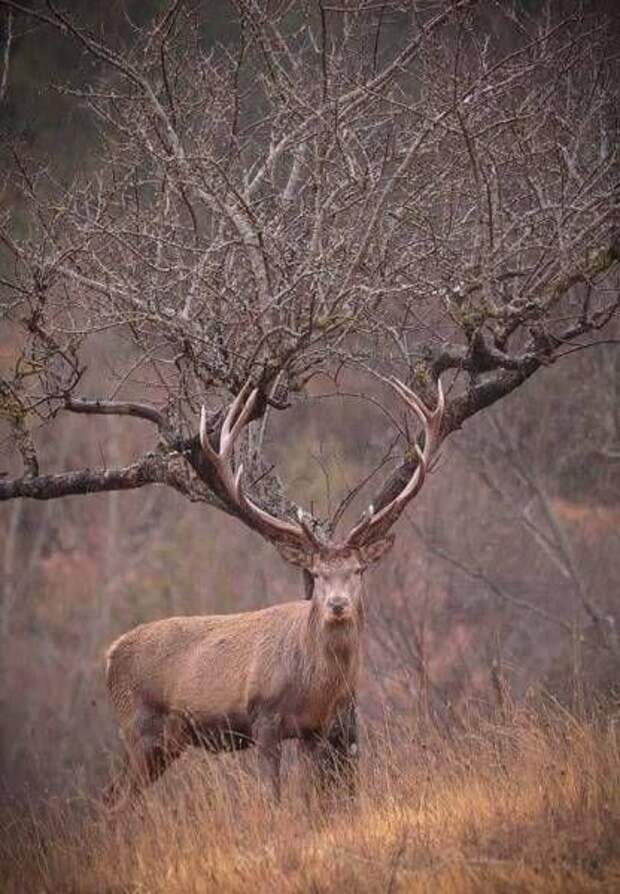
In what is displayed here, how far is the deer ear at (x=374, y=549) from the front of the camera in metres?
10.3

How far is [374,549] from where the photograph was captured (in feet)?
34.1

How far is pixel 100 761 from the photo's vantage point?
A: 85.6ft

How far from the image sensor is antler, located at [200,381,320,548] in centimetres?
1009

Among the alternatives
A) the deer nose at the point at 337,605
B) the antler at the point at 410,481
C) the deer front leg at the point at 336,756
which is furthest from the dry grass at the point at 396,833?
the antler at the point at 410,481

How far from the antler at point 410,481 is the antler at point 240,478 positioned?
11.8 inches

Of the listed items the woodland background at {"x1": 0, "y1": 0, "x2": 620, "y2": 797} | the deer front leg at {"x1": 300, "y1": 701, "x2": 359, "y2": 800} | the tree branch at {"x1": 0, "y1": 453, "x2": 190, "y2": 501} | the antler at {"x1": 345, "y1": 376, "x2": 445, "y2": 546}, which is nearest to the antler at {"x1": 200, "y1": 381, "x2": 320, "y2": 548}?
the antler at {"x1": 345, "y1": 376, "x2": 445, "y2": 546}

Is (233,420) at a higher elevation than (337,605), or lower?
higher

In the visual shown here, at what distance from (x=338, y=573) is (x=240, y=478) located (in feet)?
2.74

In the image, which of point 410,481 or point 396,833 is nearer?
point 396,833

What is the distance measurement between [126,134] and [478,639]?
44.3 feet

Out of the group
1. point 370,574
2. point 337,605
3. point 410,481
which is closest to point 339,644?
point 337,605

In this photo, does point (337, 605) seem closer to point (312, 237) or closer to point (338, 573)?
point (338, 573)

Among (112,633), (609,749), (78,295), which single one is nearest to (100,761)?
(112,633)

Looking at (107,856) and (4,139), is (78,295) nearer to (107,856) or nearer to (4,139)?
(4,139)
